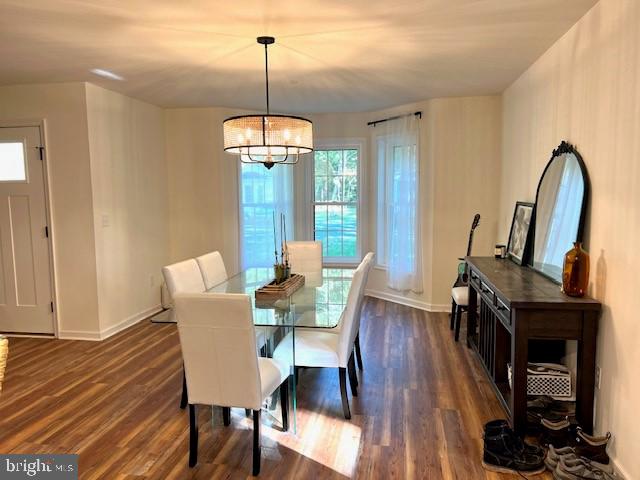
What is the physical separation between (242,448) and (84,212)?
9.70ft

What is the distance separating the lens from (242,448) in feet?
8.80

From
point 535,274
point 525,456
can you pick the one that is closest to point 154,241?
point 535,274

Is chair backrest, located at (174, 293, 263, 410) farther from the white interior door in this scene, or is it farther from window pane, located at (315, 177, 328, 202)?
window pane, located at (315, 177, 328, 202)

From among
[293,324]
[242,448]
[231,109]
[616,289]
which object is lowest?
[242,448]

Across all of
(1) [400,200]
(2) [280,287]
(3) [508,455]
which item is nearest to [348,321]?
(2) [280,287]

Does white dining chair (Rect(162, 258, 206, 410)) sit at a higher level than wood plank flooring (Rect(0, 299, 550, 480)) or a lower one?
higher

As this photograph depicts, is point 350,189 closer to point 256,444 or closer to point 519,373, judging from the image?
point 519,373

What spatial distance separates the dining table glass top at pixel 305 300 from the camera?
109 inches

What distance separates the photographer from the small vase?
2.59 meters

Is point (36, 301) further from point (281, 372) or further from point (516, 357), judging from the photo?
point (516, 357)

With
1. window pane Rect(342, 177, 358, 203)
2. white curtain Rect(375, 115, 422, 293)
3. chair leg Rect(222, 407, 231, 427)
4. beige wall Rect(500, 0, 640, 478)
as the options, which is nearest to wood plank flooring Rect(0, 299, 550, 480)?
chair leg Rect(222, 407, 231, 427)

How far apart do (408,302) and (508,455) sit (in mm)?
3399

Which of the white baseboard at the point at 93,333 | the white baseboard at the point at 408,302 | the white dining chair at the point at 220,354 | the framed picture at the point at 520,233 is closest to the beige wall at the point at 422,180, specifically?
the white baseboard at the point at 408,302

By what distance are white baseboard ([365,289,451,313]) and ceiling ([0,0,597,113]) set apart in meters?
2.39
